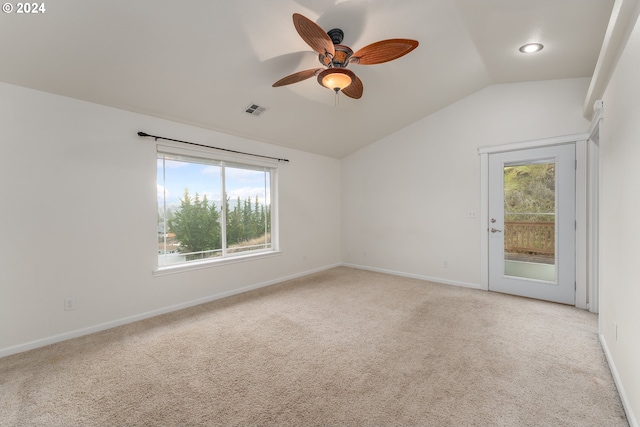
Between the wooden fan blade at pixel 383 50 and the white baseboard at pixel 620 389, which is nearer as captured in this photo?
the white baseboard at pixel 620 389

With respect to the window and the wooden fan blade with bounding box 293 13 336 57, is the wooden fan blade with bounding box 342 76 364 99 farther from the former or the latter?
the window

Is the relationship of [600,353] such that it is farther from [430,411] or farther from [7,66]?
[7,66]

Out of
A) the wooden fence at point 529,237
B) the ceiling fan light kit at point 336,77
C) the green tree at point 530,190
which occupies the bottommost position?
the wooden fence at point 529,237

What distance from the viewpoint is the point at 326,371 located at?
2121 millimetres

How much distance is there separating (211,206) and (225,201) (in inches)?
9.0

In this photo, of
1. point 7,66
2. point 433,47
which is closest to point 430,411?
point 433,47

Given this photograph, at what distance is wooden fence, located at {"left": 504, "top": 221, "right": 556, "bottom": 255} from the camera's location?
3611 mm

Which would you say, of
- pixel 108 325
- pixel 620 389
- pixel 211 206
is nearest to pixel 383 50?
pixel 620 389

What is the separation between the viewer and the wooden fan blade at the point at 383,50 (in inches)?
79.3

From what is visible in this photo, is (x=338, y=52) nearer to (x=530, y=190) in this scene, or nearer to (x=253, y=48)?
(x=253, y=48)

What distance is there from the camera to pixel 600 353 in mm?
2340

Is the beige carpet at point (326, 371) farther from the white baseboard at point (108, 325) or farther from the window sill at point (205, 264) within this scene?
the window sill at point (205, 264)

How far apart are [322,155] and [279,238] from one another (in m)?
1.96

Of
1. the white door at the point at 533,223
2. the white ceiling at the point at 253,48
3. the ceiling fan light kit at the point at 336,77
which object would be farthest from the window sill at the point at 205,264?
the white door at the point at 533,223
